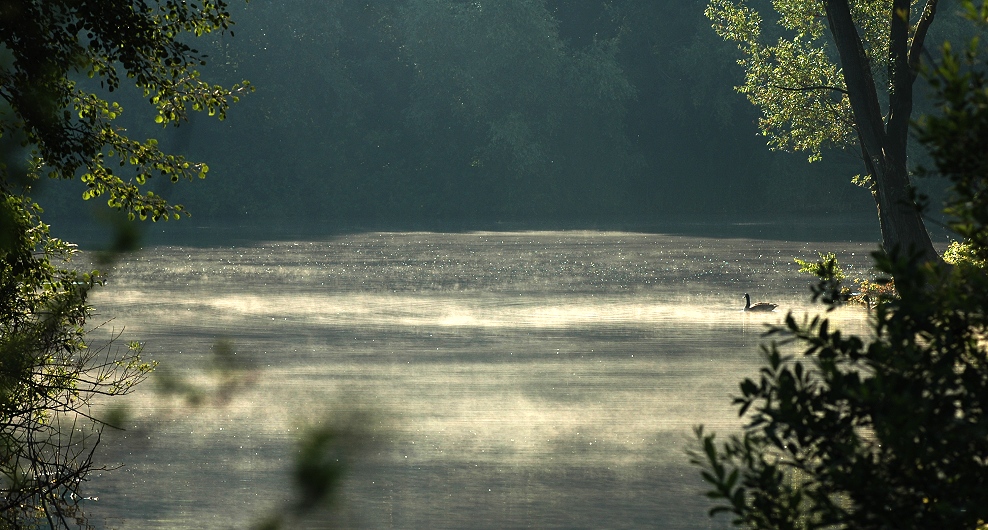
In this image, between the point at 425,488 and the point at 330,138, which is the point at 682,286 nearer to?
the point at 425,488

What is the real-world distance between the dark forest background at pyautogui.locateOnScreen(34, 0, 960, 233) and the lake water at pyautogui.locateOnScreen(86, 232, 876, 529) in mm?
27610

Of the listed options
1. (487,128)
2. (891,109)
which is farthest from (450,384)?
(487,128)

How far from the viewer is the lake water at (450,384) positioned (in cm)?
922

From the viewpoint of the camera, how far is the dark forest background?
56.1 meters

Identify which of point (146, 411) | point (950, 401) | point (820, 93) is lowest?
point (146, 411)

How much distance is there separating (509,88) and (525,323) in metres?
38.8

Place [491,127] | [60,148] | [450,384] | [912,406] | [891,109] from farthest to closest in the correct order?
[491,127] → [891,109] → [450,384] → [60,148] → [912,406]

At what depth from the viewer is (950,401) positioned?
392 centimetres

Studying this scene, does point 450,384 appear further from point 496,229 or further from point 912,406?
point 496,229

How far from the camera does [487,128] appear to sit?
5938cm

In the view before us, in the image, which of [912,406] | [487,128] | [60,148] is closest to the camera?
[912,406]

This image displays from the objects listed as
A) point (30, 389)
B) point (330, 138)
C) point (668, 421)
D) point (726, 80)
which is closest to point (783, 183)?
point (726, 80)

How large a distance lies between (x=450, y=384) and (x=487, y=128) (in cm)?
4595

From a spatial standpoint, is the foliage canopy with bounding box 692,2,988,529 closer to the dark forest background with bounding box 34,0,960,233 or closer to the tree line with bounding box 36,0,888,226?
the dark forest background with bounding box 34,0,960,233
